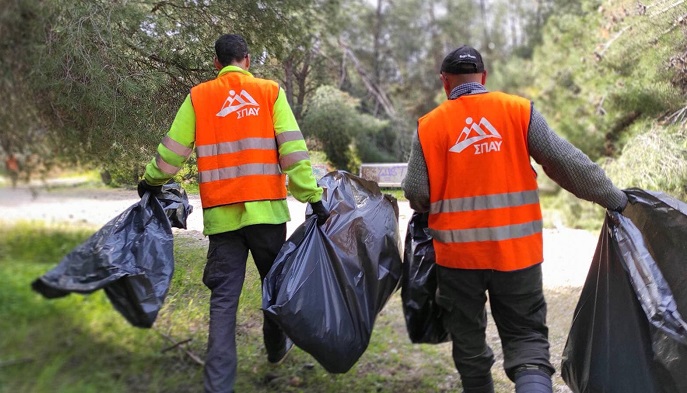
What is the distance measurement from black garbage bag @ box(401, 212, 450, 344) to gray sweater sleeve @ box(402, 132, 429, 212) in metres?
0.37

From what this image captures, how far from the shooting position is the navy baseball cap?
→ 2.45 metres

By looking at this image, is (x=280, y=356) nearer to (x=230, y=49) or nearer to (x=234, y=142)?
(x=234, y=142)

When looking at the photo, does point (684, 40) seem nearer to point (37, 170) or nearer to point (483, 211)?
point (483, 211)

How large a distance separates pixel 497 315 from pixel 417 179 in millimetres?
734

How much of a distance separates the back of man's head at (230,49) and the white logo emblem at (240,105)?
222 millimetres

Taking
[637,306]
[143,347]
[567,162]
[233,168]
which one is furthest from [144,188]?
[637,306]

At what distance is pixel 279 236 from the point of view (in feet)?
8.75

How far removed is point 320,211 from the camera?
2.58 m

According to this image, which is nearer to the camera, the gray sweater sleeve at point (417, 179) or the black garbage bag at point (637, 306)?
the black garbage bag at point (637, 306)

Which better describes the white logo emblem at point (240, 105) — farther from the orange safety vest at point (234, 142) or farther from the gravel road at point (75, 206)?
the gravel road at point (75, 206)

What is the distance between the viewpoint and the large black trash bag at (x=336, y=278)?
94.3 inches

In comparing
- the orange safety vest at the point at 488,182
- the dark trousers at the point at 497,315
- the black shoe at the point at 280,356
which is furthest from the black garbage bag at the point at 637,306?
the black shoe at the point at 280,356

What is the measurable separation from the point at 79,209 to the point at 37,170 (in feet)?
0.89

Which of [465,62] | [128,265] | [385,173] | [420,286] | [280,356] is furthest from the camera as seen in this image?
[385,173]
